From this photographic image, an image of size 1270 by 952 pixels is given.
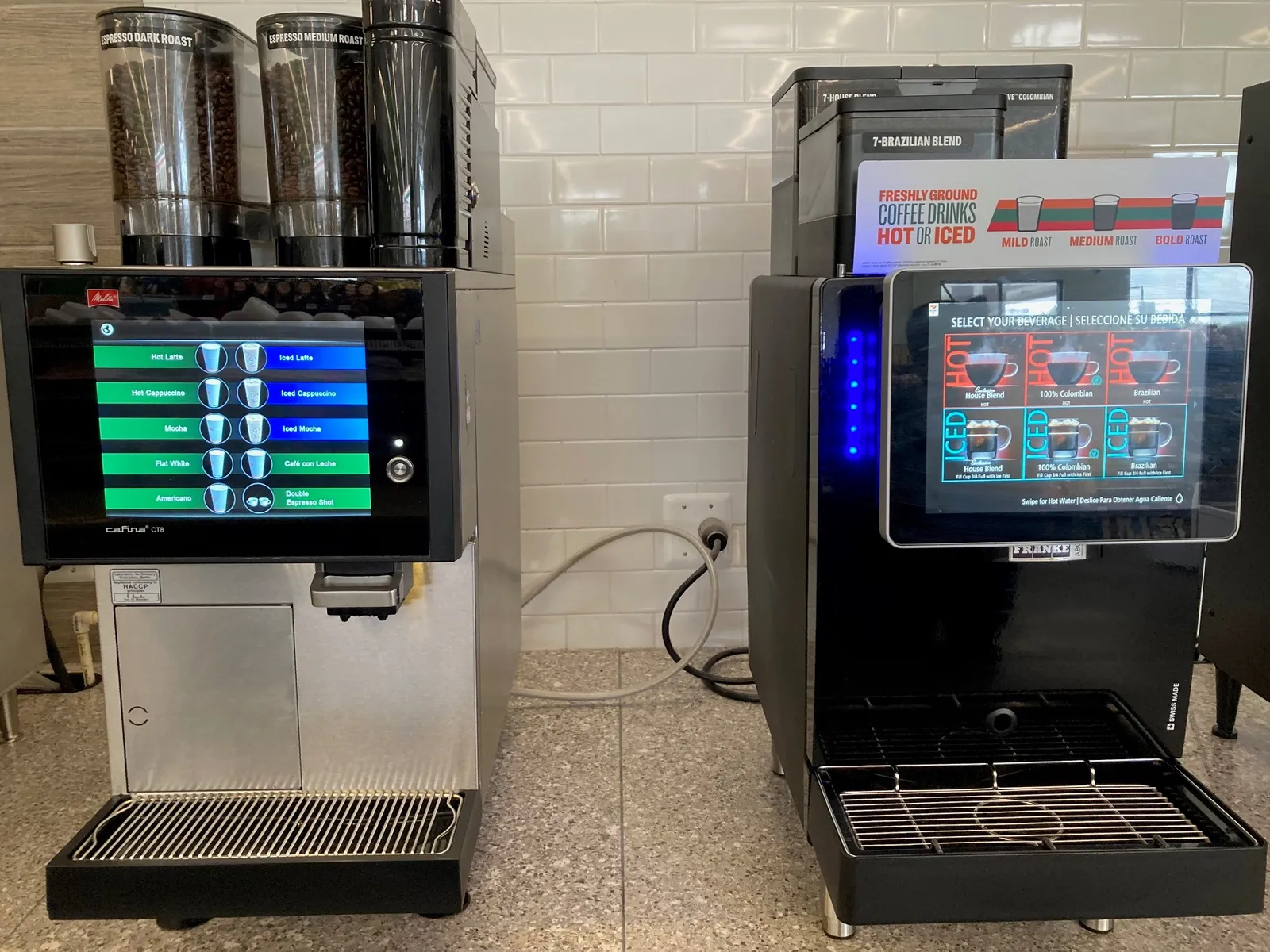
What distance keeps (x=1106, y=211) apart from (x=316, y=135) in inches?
24.9

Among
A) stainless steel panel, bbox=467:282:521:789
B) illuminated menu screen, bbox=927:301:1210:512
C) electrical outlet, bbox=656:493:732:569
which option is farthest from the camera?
electrical outlet, bbox=656:493:732:569

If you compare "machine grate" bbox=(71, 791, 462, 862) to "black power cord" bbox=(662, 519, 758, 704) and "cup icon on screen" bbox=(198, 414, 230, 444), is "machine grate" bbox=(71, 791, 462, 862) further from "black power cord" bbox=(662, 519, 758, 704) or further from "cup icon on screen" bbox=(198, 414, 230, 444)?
"black power cord" bbox=(662, 519, 758, 704)

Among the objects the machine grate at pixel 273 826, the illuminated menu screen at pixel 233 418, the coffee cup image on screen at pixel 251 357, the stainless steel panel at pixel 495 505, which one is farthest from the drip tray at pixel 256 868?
the coffee cup image on screen at pixel 251 357

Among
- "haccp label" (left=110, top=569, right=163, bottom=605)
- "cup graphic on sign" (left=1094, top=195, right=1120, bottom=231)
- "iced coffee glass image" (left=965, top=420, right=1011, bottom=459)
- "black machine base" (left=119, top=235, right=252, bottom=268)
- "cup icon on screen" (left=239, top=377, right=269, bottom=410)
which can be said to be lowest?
"haccp label" (left=110, top=569, right=163, bottom=605)

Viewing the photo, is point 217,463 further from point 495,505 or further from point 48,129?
point 48,129

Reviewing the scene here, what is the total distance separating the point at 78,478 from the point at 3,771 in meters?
0.58

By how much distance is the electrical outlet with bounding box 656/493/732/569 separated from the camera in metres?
1.44

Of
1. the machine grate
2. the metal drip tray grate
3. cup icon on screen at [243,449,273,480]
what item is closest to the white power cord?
the machine grate

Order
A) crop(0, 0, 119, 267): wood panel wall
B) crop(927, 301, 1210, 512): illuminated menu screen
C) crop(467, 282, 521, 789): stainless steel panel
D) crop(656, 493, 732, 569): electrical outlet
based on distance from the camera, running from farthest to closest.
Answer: crop(656, 493, 732, 569): electrical outlet → crop(0, 0, 119, 267): wood panel wall → crop(467, 282, 521, 789): stainless steel panel → crop(927, 301, 1210, 512): illuminated menu screen

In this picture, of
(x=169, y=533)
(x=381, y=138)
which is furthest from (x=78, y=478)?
(x=381, y=138)

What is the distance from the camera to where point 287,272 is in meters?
0.72

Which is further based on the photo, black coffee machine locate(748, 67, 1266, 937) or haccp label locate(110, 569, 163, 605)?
haccp label locate(110, 569, 163, 605)

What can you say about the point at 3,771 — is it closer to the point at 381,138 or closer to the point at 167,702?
the point at 167,702

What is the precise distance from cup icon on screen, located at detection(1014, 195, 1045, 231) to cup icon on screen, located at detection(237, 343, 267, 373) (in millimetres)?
590
